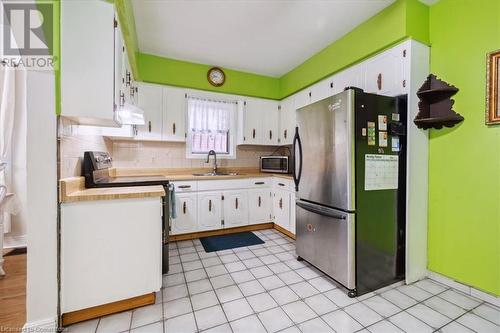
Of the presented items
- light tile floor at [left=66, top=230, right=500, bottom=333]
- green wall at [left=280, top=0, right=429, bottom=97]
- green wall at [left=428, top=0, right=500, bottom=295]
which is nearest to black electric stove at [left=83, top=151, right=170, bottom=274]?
light tile floor at [left=66, top=230, right=500, bottom=333]

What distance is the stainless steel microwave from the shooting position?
11.4 ft

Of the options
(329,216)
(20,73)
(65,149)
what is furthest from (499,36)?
(20,73)

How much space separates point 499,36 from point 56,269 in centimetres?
358

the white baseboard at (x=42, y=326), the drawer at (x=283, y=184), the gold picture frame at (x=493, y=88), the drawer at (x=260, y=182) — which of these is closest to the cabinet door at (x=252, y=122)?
the drawer at (x=260, y=182)

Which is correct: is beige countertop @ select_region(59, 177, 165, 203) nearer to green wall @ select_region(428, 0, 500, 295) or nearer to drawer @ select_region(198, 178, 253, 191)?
drawer @ select_region(198, 178, 253, 191)

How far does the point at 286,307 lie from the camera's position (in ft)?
5.52

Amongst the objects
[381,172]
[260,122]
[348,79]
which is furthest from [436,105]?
[260,122]

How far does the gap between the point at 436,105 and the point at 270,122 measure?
241cm

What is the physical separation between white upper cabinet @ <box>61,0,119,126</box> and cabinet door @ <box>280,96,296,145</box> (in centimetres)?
275

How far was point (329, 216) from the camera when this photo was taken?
200 cm

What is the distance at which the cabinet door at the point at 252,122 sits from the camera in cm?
378

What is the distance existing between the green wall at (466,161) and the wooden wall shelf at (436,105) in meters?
0.06

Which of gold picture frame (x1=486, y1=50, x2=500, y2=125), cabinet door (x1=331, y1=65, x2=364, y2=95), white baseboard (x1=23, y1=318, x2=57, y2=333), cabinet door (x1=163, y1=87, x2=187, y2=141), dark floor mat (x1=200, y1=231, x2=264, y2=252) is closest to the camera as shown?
white baseboard (x1=23, y1=318, x2=57, y2=333)

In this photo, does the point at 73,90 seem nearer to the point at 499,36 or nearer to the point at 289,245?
the point at 289,245
